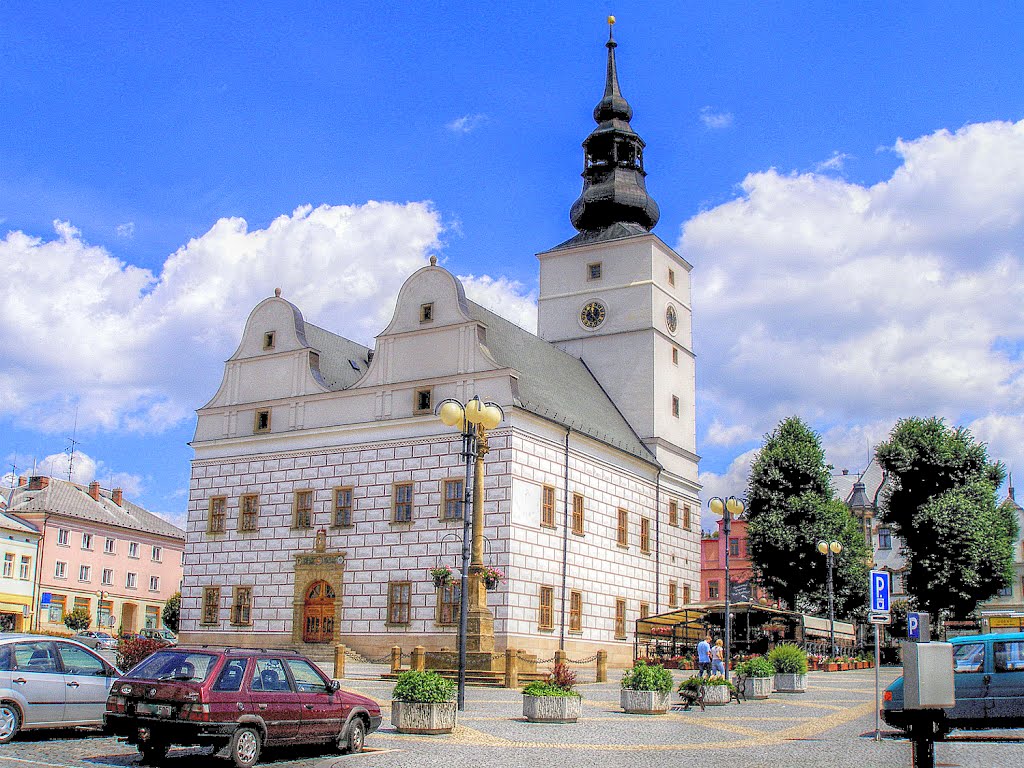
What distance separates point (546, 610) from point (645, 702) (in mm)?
16737

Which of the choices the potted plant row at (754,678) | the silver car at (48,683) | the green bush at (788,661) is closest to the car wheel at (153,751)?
the silver car at (48,683)

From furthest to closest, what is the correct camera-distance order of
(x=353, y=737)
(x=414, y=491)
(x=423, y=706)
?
(x=414, y=491)
(x=423, y=706)
(x=353, y=737)

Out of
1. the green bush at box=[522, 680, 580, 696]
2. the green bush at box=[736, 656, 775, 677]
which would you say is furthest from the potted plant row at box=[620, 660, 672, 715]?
the green bush at box=[736, 656, 775, 677]

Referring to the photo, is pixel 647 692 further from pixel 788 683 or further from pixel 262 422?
pixel 262 422

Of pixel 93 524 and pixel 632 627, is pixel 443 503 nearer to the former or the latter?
pixel 632 627

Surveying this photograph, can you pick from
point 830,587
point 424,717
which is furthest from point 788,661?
point 424,717

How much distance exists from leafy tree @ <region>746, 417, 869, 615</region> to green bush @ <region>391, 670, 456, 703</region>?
35624 millimetres

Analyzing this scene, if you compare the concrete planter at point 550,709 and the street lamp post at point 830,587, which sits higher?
the street lamp post at point 830,587

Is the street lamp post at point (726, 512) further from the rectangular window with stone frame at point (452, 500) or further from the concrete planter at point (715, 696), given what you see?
the rectangular window with stone frame at point (452, 500)

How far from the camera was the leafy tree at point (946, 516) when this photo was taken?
4878 centimetres

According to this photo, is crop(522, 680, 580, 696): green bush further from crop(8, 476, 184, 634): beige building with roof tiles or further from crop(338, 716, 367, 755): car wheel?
crop(8, 476, 184, 634): beige building with roof tiles

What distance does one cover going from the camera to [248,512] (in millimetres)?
43906

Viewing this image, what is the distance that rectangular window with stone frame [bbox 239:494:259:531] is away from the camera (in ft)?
143

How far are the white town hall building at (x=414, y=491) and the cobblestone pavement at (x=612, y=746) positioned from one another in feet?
50.5
